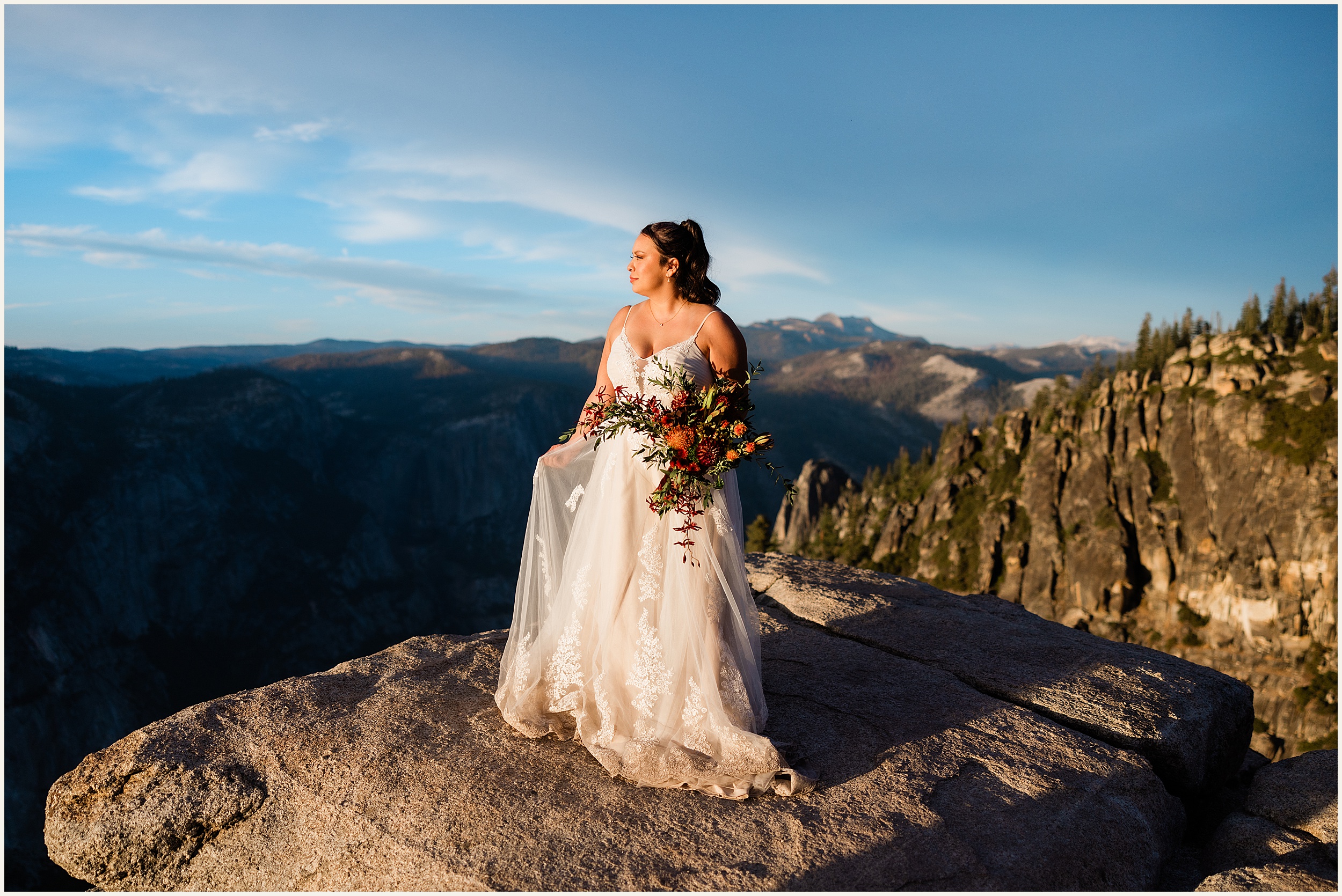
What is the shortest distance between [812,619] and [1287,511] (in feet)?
336

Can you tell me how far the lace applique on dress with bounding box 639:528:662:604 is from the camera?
554 cm

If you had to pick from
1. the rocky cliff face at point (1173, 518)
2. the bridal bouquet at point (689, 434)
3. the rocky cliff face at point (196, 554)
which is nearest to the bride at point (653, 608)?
the bridal bouquet at point (689, 434)

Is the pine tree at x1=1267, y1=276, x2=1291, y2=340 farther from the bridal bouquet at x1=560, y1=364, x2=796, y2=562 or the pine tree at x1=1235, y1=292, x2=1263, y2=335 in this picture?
the bridal bouquet at x1=560, y1=364, x2=796, y2=562


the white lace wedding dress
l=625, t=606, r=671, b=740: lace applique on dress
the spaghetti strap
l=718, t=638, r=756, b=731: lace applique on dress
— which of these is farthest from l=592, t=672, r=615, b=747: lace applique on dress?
the spaghetti strap

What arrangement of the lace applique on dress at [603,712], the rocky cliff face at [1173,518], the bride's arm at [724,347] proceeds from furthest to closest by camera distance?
the rocky cliff face at [1173,518]
the bride's arm at [724,347]
the lace applique on dress at [603,712]

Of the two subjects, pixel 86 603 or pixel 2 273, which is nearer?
pixel 2 273

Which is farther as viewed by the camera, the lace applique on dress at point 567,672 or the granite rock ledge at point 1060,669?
the granite rock ledge at point 1060,669

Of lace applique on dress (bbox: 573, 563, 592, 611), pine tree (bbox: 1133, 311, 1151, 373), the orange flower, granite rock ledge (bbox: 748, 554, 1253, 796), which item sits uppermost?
pine tree (bbox: 1133, 311, 1151, 373)

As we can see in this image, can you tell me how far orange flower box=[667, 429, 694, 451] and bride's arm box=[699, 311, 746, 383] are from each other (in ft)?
1.90

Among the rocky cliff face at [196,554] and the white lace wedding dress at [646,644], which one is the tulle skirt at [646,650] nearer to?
the white lace wedding dress at [646,644]

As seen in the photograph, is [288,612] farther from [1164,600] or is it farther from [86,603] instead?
[1164,600]

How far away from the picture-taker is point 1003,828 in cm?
465

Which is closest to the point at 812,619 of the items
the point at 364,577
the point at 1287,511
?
the point at 1287,511

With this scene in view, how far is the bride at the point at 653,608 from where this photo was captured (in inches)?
208
